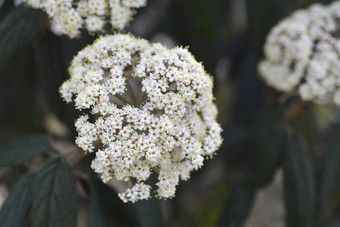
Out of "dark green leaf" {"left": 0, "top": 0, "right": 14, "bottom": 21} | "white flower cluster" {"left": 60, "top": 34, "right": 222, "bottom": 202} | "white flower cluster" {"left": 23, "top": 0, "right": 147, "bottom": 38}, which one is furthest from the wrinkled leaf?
"dark green leaf" {"left": 0, "top": 0, "right": 14, "bottom": 21}

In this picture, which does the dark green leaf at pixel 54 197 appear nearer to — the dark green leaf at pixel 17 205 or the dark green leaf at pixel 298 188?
the dark green leaf at pixel 17 205

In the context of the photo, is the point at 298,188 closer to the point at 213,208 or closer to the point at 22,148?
the point at 213,208

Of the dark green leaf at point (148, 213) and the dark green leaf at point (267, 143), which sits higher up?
the dark green leaf at point (267, 143)

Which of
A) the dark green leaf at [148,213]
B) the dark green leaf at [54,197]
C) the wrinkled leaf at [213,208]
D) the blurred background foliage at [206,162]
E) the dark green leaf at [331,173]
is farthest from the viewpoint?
the wrinkled leaf at [213,208]

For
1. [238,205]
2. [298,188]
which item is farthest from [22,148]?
[298,188]

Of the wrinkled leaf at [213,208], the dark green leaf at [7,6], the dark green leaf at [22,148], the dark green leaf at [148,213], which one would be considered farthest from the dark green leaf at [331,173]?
the dark green leaf at [7,6]

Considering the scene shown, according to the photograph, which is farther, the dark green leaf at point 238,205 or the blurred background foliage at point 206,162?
the dark green leaf at point 238,205
